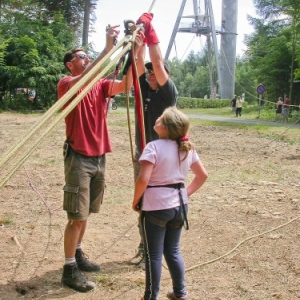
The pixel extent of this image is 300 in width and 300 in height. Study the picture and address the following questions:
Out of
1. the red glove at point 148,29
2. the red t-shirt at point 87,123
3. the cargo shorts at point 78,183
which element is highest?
the red glove at point 148,29

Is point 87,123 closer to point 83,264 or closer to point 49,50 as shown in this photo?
point 83,264

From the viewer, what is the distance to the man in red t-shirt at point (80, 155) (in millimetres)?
3168

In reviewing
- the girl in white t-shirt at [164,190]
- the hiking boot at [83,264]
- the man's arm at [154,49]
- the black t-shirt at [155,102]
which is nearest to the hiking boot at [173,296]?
the girl in white t-shirt at [164,190]

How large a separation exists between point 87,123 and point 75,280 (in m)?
1.15

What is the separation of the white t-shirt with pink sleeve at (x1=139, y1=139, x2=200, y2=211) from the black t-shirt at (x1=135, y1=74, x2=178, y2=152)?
0.71 m

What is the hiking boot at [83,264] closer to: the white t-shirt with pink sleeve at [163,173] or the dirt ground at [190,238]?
the dirt ground at [190,238]

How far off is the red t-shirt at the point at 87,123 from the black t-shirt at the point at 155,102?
326 millimetres

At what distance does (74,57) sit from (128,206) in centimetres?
273

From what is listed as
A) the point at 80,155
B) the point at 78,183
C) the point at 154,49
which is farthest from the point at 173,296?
the point at 154,49

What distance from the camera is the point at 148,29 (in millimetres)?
3055

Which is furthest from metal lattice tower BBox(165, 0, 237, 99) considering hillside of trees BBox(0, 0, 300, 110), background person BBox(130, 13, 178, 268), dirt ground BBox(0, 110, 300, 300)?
background person BBox(130, 13, 178, 268)

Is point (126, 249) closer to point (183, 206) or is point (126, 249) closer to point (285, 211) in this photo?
point (183, 206)

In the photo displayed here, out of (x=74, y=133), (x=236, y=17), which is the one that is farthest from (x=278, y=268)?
(x=236, y=17)

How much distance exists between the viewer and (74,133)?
3.21 m
